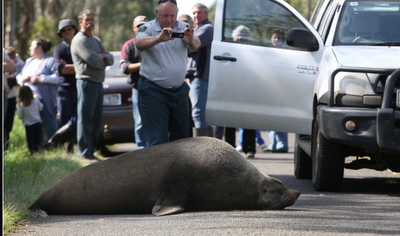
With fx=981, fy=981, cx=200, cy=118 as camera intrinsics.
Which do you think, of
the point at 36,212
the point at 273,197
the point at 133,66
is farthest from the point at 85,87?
the point at 273,197

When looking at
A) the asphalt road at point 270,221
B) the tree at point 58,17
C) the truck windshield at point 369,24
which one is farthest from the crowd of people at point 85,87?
the tree at point 58,17

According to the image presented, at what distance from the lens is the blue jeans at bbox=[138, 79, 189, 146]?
9734 mm

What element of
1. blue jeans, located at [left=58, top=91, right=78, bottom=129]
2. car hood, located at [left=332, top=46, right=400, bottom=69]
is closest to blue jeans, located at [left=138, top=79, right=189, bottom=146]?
car hood, located at [left=332, top=46, right=400, bottom=69]

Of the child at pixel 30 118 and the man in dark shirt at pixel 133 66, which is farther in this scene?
the child at pixel 30 118

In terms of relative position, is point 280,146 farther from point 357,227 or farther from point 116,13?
point 116,13

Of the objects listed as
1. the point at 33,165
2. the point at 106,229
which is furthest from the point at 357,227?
the point at 33,165

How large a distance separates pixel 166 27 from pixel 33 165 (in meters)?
2.98

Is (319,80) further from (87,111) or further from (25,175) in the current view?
(87,111)

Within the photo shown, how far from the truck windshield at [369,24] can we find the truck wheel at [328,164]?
3.88ft

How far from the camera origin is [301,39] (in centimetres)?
995

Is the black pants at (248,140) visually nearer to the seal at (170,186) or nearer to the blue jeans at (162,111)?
the blue jeans at (162,111)

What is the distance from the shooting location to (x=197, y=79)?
13.6 meters

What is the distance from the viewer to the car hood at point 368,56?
8883 millimetres

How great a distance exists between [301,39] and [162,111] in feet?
5.22
